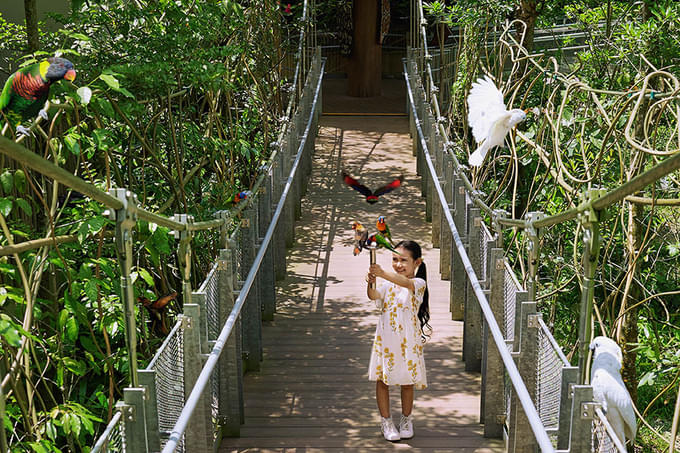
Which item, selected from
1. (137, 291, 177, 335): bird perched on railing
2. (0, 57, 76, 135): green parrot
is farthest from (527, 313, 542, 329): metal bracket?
(0, 57, 76, 135): green parrot

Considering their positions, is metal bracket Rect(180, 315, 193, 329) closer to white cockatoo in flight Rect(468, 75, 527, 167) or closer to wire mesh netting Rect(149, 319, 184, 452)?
wire mesh netting Rect(149, 319, 184, 452)

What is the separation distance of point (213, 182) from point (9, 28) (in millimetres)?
2307

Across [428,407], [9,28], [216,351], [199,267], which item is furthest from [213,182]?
[216,351]

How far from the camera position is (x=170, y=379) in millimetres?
2873

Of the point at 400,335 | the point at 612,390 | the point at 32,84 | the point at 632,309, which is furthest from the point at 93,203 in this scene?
the point at 632,309

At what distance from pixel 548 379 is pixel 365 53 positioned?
1051 centimetres

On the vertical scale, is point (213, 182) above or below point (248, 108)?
below

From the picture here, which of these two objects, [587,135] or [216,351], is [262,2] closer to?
[587,135]

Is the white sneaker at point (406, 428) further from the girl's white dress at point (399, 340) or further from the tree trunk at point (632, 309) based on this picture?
the tree trunk at point (632, 309)

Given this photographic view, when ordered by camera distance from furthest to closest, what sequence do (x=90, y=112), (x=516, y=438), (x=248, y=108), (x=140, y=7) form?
(x=248, y=108) → (x=140, y=7) → (x=90, y=112) → (x=516, y=438)

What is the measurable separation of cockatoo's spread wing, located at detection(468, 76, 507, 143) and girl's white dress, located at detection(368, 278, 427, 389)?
3.02 feet

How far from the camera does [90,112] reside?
395 centimetres

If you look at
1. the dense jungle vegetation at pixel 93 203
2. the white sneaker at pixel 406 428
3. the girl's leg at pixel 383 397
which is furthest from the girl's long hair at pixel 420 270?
the dense jungle vegetation at pixel 93 203

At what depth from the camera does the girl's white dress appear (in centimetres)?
390
